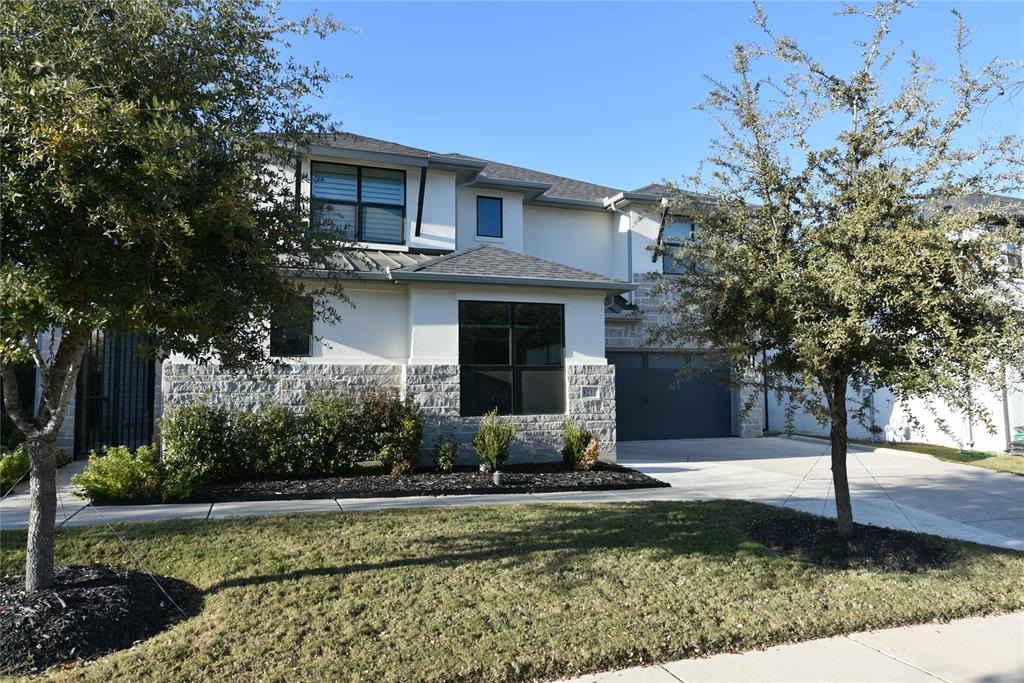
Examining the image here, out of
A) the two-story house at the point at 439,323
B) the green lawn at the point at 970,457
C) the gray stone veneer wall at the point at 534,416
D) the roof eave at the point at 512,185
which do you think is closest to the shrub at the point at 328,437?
the two-story house at the point at 439,323

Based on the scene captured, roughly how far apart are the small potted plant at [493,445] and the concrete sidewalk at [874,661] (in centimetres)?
672

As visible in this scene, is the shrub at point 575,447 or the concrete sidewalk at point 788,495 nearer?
the concrete sidewalk at point 788,495

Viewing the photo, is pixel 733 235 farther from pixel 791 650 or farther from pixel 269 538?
pixel 269 538

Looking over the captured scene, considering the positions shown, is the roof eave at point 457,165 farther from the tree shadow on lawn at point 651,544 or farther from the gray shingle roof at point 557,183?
the tree shadow on lawn at point 651,544

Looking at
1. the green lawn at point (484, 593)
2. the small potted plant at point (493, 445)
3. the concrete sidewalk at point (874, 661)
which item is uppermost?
the small potted plant at point (493, 445)

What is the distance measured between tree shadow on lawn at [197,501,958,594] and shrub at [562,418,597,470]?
3.73 meters

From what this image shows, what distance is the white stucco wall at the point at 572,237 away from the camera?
1741cm

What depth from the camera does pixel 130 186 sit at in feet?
13.3

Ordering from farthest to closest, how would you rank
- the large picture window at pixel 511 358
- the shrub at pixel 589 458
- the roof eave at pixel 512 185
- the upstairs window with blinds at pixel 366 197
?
the roof eave at pixel 512 185 → the upstairs window with blinds at pixel 366 197 → the large picture window at pixel 511 358 → the shrub at pixel 589 458

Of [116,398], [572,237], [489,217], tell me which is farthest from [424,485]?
[572,237]

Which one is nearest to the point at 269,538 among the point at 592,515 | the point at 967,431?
the point at 592,515

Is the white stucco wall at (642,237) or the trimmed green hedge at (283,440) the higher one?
the white stucco wall at (642,237)

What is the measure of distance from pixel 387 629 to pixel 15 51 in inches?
182

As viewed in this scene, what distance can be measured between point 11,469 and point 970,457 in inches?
708
